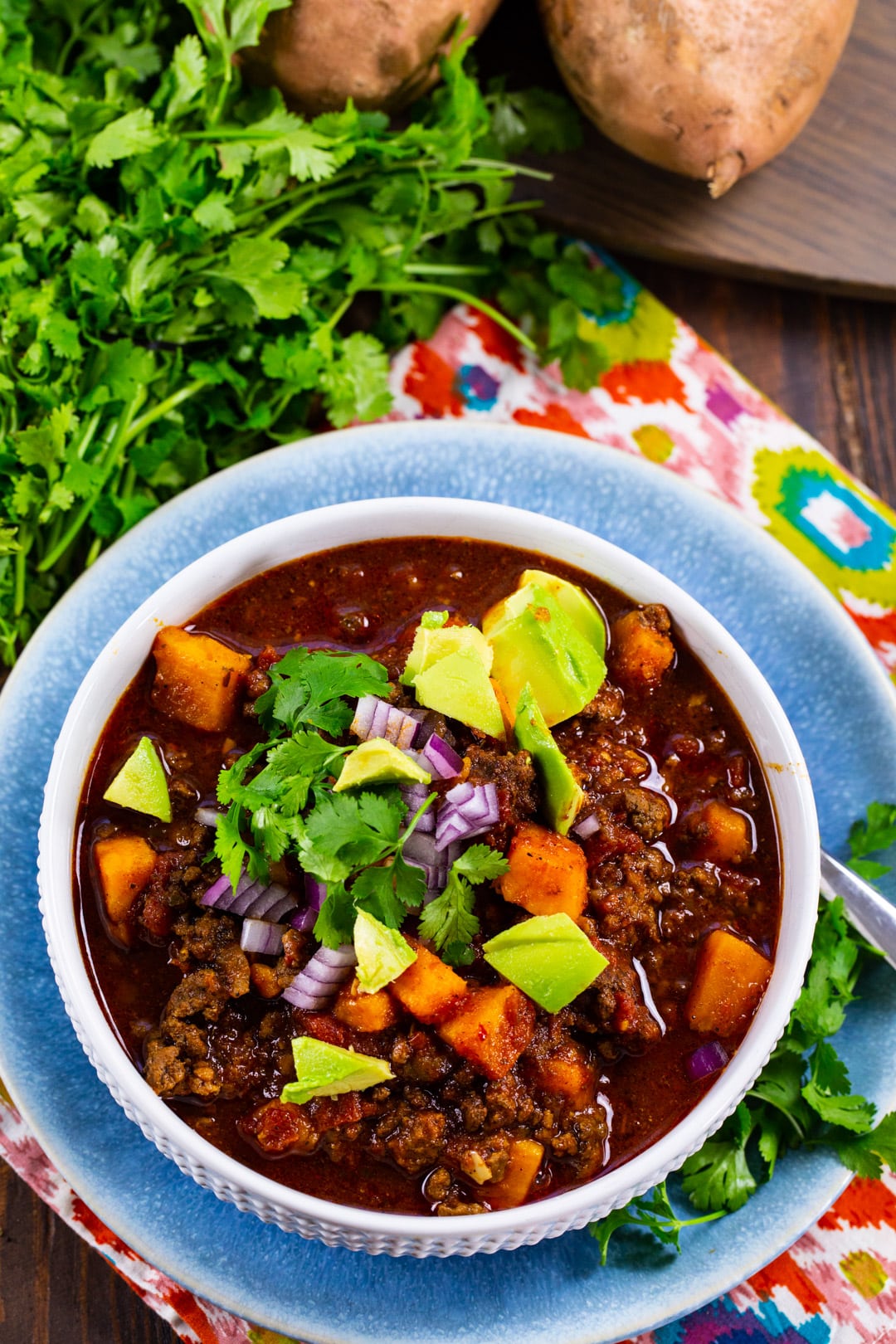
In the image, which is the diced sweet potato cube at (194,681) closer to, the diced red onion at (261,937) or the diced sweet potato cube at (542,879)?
the diced red onion at (261,937)

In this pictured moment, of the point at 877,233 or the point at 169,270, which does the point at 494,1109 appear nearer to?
the point at 169,270

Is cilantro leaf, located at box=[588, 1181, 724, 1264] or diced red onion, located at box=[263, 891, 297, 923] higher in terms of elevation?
diced red onion, located at box=[263, 891, 297, 923]

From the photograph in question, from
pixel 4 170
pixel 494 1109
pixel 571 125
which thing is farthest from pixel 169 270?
pixel 494 1109

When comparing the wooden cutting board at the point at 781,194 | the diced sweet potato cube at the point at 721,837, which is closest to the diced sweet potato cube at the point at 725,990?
the diced sweet potato cube at the point at 721,837

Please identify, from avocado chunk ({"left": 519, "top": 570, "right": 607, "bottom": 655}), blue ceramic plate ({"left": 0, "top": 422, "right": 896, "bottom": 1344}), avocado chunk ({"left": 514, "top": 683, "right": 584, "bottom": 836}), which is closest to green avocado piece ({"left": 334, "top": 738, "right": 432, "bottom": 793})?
avocado chunk ({"left": 514, "top": 683, "right": 584, "bottom": 836})

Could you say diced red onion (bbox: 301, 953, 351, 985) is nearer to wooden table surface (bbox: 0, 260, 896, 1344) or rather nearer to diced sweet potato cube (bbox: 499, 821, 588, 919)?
diced sweet potato cube (bbox: 499, 821, 588, 919)

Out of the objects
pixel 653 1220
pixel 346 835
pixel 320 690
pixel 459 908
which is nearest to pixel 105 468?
pixel 320 690

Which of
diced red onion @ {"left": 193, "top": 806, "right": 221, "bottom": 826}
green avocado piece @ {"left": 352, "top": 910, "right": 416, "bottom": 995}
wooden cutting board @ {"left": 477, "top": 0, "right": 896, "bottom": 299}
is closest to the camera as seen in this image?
green avocado piece @ {"left": 352, "top": 910, "right": 416, "bottom": 995}
